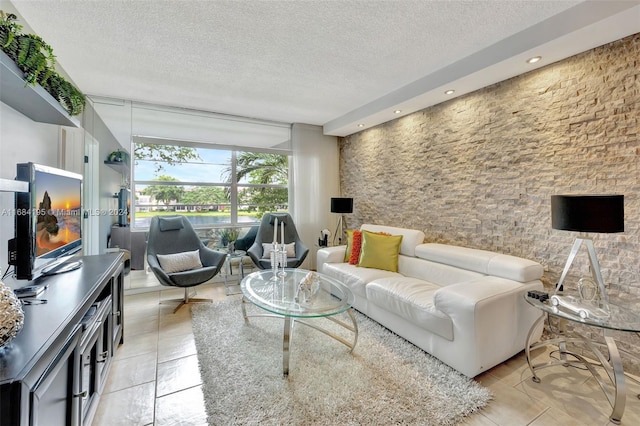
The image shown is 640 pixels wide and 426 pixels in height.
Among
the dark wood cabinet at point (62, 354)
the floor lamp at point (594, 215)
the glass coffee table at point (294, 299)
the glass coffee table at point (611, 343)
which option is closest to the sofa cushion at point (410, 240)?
the glass coffee table at point (294, 299)

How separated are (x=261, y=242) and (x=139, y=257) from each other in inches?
64.4

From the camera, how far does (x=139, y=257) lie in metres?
3.83

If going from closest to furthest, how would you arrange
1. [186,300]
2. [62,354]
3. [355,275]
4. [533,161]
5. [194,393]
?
[62,354]
[194,393]
[533,161]
[355,275]
[186,300]

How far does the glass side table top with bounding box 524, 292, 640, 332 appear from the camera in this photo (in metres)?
1.61

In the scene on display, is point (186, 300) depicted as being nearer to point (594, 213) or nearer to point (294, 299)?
point (294, 299)

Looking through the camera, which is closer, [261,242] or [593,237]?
[593,237]

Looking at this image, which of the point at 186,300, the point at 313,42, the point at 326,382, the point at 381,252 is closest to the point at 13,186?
the point at 326,382

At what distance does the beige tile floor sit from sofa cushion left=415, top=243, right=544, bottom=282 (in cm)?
67

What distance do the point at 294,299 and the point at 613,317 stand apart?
2.06m

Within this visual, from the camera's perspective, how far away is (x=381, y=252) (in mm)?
3346

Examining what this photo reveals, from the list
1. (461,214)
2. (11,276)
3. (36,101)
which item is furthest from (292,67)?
(11,276)

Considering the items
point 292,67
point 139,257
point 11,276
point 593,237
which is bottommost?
point 139,257

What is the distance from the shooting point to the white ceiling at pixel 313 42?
194 cm

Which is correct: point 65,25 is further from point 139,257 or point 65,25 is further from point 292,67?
point 139,257
